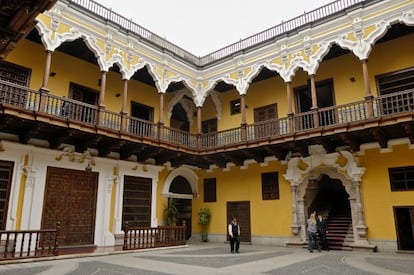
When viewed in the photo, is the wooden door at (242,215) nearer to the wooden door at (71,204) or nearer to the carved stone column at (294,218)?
the carved stone column at (294,218)

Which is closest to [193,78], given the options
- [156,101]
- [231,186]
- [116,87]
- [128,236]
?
[156,101]

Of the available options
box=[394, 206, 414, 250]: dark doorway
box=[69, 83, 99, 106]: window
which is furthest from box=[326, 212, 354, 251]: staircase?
box=[69, 83, 99, 106]: window

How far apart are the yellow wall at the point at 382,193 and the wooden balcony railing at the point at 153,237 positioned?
741cm

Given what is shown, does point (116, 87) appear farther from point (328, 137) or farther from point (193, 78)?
point (328, 137)

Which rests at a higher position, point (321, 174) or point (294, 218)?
point (321, 174)

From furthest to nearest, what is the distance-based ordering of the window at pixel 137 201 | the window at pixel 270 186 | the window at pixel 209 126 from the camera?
the window at pixel 209 126
the window at pixel 270 186
the window at pixel 137 201

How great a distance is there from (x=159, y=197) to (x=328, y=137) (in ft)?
26.9

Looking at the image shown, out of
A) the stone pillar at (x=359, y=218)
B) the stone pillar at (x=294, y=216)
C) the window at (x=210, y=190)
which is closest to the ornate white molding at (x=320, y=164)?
the stone pillar at (x=294, y=216)

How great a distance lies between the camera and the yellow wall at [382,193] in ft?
37.7

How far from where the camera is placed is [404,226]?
12.2 m

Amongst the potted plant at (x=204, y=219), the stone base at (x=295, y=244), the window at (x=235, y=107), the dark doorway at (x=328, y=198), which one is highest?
the window at (x=235, y=107)

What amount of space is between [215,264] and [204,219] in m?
7.52

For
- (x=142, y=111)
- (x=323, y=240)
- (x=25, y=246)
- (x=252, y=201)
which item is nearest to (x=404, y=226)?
(x=323, y=240)

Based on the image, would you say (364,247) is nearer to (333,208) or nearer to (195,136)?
(333,208)
